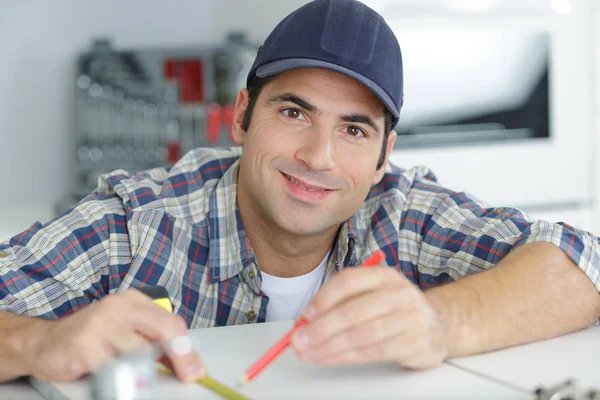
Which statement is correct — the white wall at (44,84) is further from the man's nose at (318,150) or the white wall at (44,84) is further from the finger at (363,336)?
the finger at (363,336)

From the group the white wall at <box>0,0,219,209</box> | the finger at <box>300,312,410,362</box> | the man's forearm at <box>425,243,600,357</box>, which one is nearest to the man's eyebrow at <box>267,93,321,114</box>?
the man's forearm at <box>425,243,600,357</box>

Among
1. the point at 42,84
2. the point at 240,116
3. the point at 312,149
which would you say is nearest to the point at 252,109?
the point at 240,116

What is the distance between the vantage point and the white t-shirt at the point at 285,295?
148 centimetres

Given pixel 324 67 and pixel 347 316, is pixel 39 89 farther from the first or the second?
pixel 347 316

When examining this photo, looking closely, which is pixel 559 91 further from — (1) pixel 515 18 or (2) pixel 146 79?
(2) pixel 146 79

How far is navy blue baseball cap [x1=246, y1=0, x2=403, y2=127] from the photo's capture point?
130 cm

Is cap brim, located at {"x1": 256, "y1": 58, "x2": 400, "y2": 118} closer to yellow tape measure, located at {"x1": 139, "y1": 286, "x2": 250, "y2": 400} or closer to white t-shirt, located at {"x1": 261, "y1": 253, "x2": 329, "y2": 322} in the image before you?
white t-shirt, located at {"x1": 261, "y1": 253, "x2": 329, "y2": 322}

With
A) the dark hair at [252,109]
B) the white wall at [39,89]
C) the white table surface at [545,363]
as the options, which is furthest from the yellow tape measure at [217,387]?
the white wall at [39,89]

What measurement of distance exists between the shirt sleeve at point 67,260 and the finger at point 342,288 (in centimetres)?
50

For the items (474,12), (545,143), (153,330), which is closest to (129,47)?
(474,12)

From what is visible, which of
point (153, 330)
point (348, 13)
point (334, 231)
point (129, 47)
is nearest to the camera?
point (153, 330)

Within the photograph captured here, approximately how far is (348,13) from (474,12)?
1.59 metres

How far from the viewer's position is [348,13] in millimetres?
1319

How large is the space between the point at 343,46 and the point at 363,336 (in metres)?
0.55
